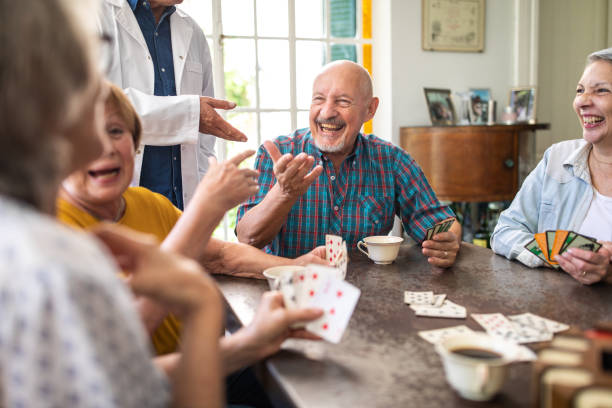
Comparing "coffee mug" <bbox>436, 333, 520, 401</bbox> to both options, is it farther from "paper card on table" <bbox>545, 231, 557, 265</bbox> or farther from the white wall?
the white wall

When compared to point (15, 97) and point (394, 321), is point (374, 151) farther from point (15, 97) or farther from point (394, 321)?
point (15, 97)

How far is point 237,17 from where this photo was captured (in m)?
3.90

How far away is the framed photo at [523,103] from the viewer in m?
3.99

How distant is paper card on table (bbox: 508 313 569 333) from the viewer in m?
1.10

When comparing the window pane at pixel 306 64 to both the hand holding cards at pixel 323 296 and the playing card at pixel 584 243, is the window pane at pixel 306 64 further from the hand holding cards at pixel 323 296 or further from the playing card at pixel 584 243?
the hand holding cards at pixel 323 296

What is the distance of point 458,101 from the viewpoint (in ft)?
13.9

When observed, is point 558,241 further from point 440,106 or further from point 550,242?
point 440,106

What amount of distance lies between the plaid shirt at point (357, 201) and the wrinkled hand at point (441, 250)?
47 cm

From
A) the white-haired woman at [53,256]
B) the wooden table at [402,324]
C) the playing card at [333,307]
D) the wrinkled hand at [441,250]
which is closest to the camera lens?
the white-haired woman at [53,256]

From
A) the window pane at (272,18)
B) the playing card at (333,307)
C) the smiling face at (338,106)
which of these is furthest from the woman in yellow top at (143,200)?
the window pane at (272,18)

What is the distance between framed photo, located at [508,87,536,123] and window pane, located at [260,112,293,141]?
1770mm

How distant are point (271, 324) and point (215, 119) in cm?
140

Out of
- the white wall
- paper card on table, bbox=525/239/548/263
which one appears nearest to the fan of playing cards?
paper card on table, bbox=525/239/548/263

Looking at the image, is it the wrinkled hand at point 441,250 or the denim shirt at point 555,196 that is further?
the denim shirt at point 555,196
